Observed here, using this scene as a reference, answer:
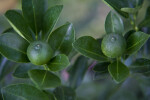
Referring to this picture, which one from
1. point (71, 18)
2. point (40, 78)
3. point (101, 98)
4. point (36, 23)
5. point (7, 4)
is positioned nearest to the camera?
point (40, 78)

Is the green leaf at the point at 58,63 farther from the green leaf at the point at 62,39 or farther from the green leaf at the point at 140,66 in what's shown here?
the green leaf at the point at 140,66

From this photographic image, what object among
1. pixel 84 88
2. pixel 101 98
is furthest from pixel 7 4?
pixel 101 98

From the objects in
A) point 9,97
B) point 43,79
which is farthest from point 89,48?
point 9,97

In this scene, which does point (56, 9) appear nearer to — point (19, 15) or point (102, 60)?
point (19, 15)

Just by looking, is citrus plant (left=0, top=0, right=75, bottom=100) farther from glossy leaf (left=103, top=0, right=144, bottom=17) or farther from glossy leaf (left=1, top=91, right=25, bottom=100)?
glossy leaf (left=103, top=0, right=144, bottom=17)

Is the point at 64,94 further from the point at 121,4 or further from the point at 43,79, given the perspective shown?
the point at 121,4

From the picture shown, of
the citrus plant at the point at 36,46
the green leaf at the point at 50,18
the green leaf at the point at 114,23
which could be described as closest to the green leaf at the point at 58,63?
the citrus plant at the point at 36,46
